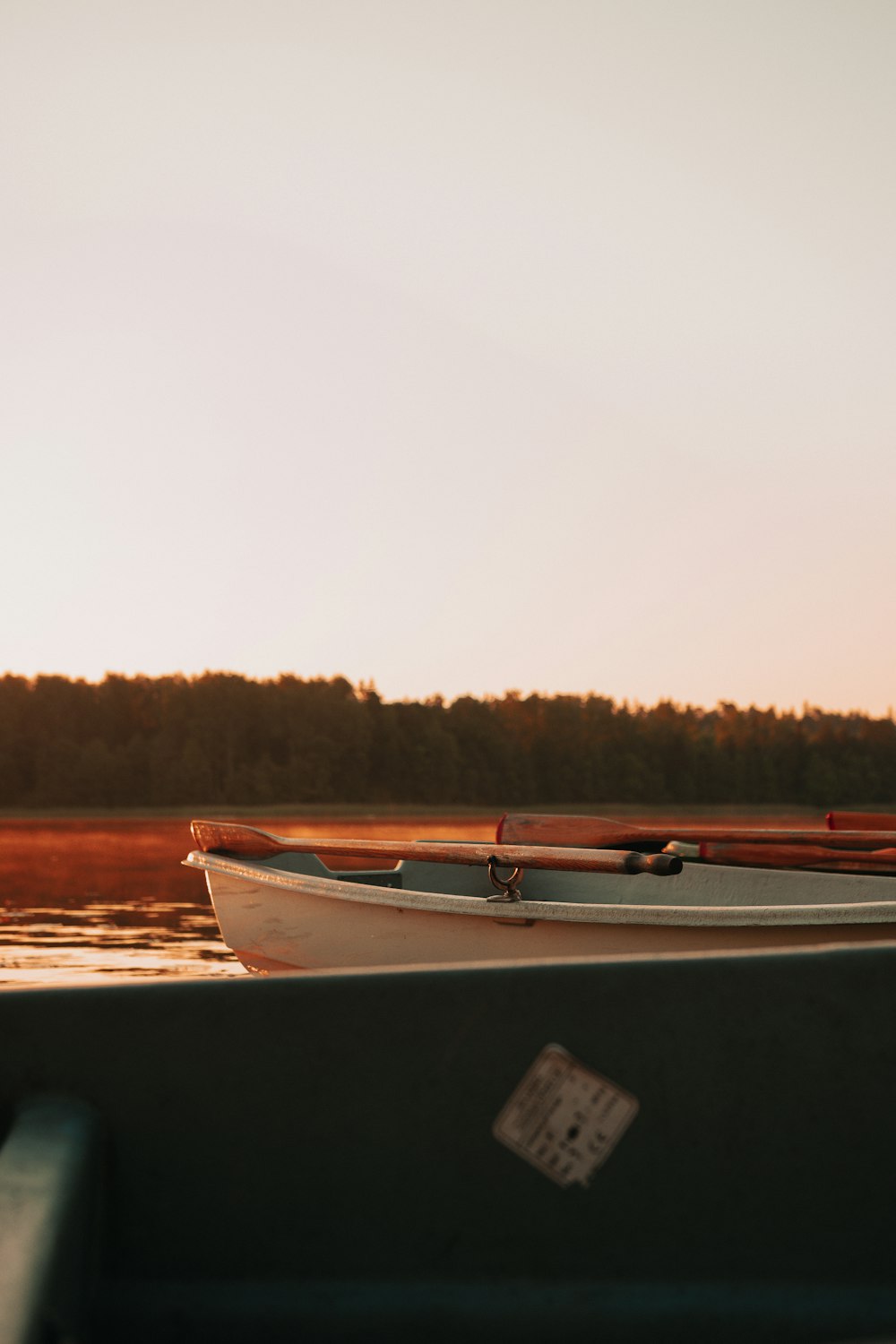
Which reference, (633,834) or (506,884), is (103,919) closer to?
(633,834)

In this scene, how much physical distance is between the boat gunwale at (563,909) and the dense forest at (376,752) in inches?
2446

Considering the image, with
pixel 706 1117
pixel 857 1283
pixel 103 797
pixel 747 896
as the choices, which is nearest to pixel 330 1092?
pixel 706 1117

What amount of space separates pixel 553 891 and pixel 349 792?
211ft

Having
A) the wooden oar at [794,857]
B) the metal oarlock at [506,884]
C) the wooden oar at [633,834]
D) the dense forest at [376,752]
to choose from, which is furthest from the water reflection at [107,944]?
the dense forest at [376,752]

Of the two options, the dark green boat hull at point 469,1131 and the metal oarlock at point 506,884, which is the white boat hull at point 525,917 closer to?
the metal oarlock at point 506,884

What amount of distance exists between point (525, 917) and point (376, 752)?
2657 inches

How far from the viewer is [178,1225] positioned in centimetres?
138

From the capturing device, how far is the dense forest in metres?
66.4

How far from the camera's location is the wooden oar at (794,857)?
4.94 metres

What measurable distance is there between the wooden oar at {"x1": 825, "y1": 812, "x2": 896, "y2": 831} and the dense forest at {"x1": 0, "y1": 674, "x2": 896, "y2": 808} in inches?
2438

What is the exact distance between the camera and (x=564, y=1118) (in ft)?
4.50

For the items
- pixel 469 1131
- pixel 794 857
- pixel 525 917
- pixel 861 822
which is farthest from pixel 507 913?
pixel 469 1131

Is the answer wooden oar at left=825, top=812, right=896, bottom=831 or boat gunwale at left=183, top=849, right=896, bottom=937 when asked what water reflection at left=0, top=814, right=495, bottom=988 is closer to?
boat gunwale at left=183, top=849, right=896, bottom=937

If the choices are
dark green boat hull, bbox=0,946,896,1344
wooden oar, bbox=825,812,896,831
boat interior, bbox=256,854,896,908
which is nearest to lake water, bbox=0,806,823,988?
boat interior, bbox=256,854,896,908
